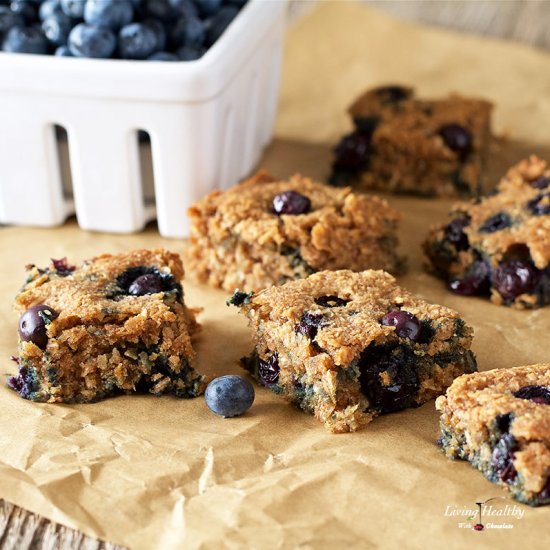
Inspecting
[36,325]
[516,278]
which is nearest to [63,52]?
[36,325]

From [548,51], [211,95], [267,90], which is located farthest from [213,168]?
[548,51]

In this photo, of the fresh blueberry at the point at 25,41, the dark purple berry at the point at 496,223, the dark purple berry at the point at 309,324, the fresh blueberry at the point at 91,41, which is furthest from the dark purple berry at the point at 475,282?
the fresh blueberry at the point at 25,41

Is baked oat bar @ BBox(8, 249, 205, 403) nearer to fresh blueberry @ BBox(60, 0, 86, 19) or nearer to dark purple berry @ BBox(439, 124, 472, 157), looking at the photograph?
fresh blueberry @ BBox(60, 0, 86, 19)

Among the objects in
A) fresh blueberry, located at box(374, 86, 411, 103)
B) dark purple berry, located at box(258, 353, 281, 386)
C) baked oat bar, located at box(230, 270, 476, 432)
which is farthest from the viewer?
fresh blueberry, located at box(374, 86, 411, 103)

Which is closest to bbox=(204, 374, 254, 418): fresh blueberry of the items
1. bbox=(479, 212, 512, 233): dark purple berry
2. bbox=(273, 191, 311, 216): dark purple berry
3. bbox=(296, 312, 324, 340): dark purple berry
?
bbox=(296, 312, 324, 340): dark purple berry

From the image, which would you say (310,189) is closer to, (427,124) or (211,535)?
(427,124)

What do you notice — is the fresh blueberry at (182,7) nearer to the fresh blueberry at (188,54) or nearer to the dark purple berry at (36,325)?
the fresh blueberry at (188,54)

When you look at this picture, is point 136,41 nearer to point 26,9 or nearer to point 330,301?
point 26,9
